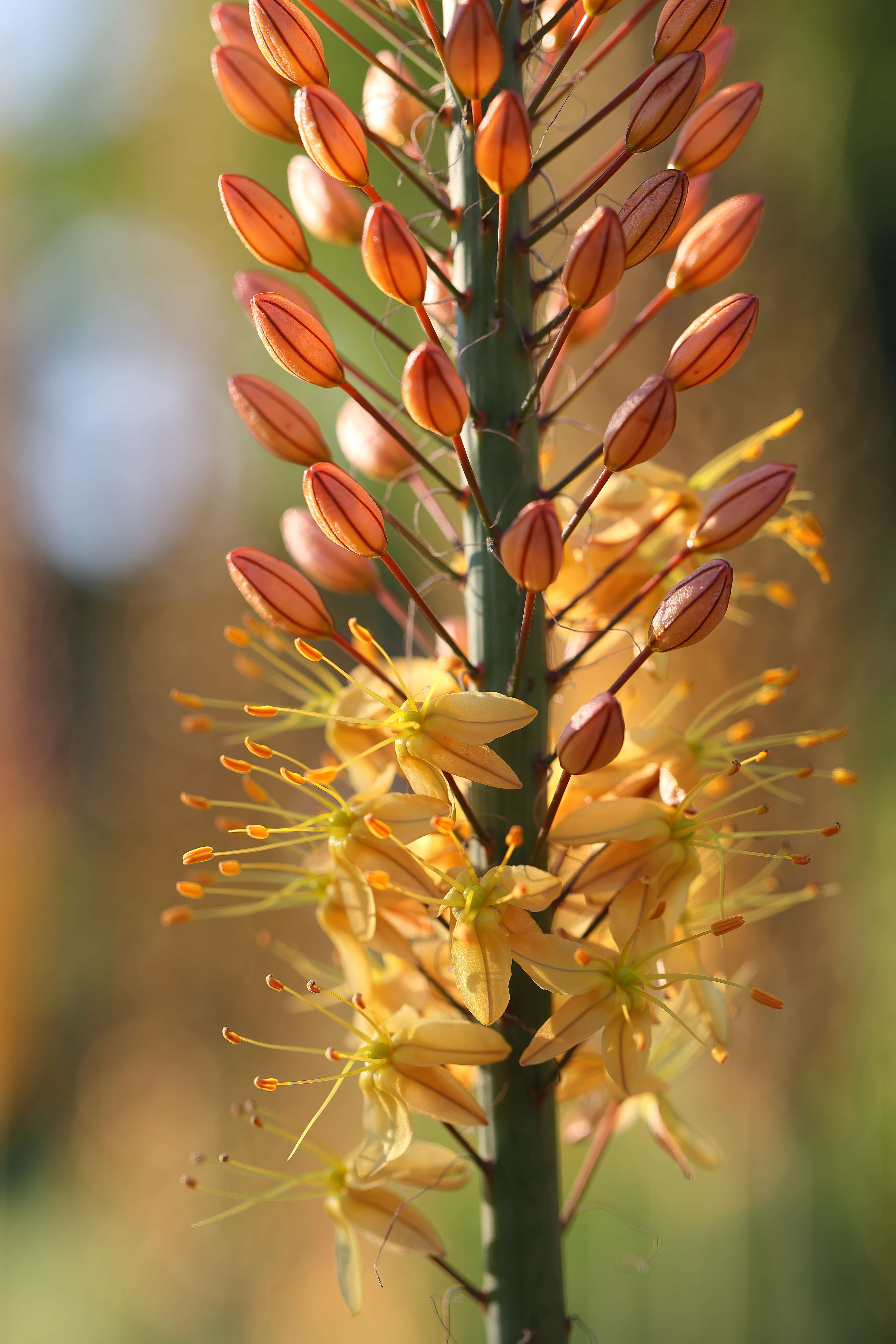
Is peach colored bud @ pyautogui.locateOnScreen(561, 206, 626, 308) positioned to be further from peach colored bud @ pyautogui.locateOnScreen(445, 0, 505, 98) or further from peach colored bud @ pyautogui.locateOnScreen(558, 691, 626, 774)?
peach colored bud @ pyautogui.locateOnScreen(558, 691, 626, 774)

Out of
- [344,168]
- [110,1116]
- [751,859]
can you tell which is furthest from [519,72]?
[110,1116]

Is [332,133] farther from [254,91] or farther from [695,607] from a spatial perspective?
[695,607]

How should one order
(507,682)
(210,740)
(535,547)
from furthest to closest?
1. (210,740)
2. (507,682)
3. (535,547)

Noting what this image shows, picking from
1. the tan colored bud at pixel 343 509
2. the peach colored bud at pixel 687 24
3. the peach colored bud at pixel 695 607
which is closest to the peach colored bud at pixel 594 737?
the peach colored bud at pixel 695 607

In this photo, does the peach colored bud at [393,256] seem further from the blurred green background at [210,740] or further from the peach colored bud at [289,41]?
the blurred green background at [210,740]

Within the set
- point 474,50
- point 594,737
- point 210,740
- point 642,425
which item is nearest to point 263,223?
point 474,50

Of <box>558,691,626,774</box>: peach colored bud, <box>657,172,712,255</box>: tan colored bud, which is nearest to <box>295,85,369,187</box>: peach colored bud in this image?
<box>657,172,712,255</box>: tan colored bud

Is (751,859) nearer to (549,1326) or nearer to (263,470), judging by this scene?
(549,1326)
